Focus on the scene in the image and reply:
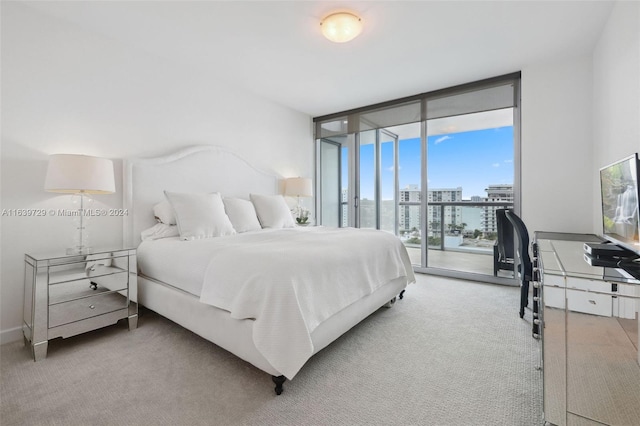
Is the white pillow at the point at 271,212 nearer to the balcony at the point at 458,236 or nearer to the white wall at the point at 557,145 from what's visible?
the balcony at the point at 458,236

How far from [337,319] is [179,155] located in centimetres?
244

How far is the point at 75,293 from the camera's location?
2070mm

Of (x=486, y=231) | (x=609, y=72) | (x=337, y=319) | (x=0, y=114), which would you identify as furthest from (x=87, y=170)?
(x=486, y=231)

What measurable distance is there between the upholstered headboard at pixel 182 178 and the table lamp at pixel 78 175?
46 cm

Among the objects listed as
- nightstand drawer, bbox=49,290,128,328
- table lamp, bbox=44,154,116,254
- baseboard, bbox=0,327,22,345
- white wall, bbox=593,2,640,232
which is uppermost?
white wall, bbox=593,2,640,232

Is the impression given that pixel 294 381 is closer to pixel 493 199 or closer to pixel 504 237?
pixel 504 237

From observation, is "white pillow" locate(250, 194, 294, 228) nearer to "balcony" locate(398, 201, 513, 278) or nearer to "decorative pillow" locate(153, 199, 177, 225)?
"decorative pillow" locate(153, 199, 177, 225)

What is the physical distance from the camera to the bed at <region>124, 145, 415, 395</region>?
5.00ft

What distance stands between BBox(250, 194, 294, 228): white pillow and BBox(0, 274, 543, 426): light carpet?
5.03 feet

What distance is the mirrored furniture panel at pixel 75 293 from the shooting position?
1.91 m

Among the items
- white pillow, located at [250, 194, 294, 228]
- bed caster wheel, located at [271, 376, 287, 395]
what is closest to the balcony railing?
white pillow, located at [250, 194, 294, 228]

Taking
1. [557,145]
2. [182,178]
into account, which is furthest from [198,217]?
[557,145]

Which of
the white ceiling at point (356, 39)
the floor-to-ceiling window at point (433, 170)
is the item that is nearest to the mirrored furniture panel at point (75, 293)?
the white ceiling at point (356, 39)

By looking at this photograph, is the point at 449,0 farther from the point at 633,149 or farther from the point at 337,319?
the point at 337,319
